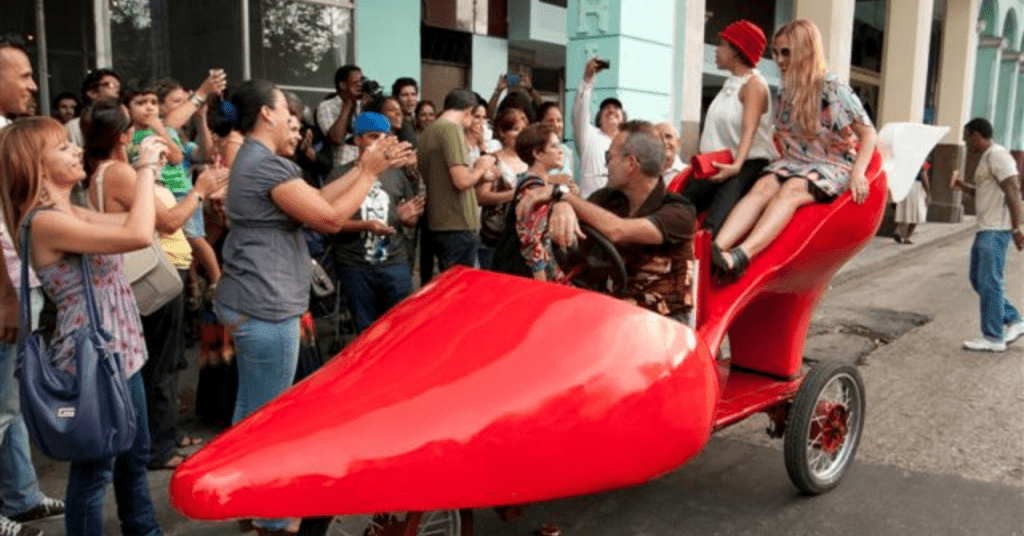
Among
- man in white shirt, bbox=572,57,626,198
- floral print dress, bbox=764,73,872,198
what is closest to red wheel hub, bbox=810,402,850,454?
floral print dress, bbox=764,73,872,198

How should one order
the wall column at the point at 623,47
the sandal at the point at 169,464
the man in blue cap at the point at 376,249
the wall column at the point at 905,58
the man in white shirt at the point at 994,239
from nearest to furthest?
the sandal at the point at 169,464 < the man in blue cap at the point at 376,249 < the man in white shirt at the point at 994,239 < the wall column at the point at 623,47 < the wall column at the point at 905,58

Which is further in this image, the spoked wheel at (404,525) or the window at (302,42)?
the window at (302,42)

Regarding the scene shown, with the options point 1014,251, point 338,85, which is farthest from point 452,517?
point 1014,251

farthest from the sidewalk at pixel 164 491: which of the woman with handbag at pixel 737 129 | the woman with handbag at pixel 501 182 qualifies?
the woman with handbag at pixel 737 129

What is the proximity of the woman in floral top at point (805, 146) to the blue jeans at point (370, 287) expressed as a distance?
1.83m

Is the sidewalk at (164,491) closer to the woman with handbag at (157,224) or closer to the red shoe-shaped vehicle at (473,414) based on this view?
the woman with handbag at (157,224)

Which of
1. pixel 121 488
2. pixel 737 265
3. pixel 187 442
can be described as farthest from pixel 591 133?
pixel 121 488

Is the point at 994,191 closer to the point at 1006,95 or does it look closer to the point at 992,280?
the point at 992,280

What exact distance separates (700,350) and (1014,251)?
12.1m

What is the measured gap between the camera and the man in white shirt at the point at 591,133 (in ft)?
21.2

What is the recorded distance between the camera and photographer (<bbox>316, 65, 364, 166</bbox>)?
21.2ft

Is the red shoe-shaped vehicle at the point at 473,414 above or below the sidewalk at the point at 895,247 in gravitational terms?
above

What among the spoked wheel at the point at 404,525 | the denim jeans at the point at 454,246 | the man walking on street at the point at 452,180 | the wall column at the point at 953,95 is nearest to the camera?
the spoked wheel at the point at 404,525

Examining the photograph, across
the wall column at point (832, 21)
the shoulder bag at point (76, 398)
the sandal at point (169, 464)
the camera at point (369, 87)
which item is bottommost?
the sandal at point (169, 464)
